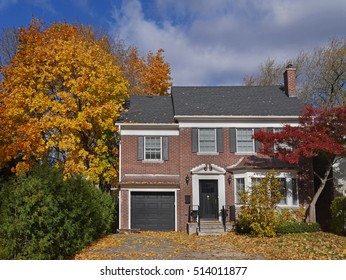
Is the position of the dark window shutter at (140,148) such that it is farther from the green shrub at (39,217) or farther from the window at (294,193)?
the green shrub at (39,217)

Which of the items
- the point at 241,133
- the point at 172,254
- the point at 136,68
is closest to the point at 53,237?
the point at 172,254

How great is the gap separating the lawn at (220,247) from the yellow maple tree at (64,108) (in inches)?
217

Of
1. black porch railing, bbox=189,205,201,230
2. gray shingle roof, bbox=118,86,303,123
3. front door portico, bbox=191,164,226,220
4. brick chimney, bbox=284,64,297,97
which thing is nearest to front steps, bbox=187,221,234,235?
black porch railing, bbox=189,205,201,230

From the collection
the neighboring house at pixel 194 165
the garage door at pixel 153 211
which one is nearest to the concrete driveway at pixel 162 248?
the garage door at pixel 153 211

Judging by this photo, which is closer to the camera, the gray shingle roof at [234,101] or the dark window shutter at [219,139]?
the dark window shutter at [219,139]

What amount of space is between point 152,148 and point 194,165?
2.67 metres

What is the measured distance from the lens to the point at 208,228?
21.2 meters

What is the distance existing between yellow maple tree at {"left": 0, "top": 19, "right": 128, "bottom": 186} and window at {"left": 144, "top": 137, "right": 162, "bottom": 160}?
207 centimetres

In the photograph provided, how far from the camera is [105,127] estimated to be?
2308 centimetres

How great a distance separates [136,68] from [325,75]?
19.4m

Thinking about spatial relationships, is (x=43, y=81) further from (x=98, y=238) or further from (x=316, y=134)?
(x=316, y=134)

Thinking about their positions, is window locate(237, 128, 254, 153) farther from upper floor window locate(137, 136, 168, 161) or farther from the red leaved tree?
upper floor window locate(137, 136, 168, 161)

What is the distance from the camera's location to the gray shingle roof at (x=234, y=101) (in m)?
23.8

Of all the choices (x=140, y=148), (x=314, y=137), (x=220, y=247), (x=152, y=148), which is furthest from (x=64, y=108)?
(x=314, y=137)
